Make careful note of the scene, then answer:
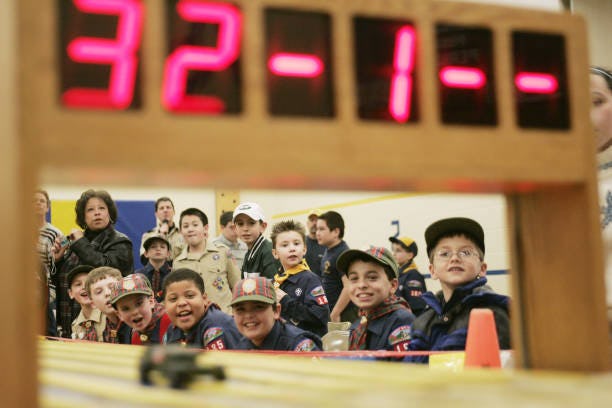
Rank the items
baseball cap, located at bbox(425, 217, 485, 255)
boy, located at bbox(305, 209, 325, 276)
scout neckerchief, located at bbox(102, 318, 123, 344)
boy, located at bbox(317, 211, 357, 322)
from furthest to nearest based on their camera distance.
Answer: boy, located at bbox(305, 209, 325, 276) < boy, located at bbox(317, 211, 357, 322) < scout neckerchief, located at bbox(102, 318, 123, 344) < baseball cap, located at bbox(425, 217, 485, 255)

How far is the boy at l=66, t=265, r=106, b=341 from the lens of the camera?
607 centimetres

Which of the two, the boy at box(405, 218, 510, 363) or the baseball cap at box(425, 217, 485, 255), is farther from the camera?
the baseball cap at box(425, 217, 485, 255)

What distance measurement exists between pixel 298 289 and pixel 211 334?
119 cm

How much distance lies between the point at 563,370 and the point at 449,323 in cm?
217

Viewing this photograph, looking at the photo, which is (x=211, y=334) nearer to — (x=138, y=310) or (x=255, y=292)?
(x=255, y=292)

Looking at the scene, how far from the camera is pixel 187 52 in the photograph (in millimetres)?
1364

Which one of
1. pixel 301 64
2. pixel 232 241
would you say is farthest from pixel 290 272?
pixel 301 64

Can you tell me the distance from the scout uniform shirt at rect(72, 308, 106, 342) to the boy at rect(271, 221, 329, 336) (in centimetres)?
137

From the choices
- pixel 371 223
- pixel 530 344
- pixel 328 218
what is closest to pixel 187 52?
pixel 530 344

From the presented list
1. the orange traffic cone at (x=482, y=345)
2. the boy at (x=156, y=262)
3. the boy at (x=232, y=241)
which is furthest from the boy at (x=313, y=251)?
the orange traffic cone at (x=482, y=345)

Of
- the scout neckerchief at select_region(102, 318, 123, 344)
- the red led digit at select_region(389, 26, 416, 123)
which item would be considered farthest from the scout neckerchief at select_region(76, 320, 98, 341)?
the red led digit at select_region(389, 26, 416, 123)

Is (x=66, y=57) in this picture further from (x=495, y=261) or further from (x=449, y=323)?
(x=495, y=261)

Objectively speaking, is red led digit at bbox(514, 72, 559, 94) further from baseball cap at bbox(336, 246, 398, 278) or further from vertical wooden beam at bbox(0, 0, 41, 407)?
baseball cap at bbox(336, 246, 398, 278)

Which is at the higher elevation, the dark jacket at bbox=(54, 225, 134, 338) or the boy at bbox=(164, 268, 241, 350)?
the dark jacket at bbox=(54, 225, 134, 338)
